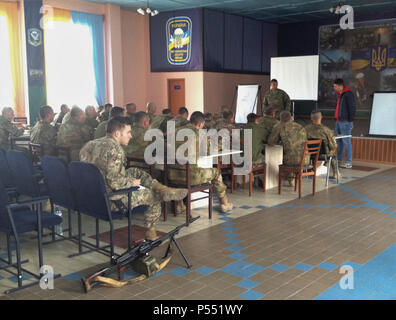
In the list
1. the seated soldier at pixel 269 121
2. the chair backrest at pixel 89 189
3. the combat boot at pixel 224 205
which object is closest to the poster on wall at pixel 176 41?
the seated soldier at pixel 269 121

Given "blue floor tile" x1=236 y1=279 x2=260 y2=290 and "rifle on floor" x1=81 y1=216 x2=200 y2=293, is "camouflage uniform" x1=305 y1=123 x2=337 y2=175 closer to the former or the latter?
"blue floor tile" x1=236 y1=279 x2=260 y2=290

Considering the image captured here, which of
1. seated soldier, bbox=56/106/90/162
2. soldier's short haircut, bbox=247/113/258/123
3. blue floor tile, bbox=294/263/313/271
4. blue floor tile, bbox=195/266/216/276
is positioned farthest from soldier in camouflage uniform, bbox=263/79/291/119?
blue floor tile, bbox=195/266/216/276

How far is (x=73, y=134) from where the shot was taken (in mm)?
6277

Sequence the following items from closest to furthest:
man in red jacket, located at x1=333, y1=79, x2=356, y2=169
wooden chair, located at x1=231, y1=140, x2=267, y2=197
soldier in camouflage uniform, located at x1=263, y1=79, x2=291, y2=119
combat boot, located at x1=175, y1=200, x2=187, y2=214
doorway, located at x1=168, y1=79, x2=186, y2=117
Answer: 1. combat boot, located at x1=175, y1=200, x2=187, y2=214
2. wooden chair, located at x1=231, y1=140, x2=267, y2=197
3. man in red jacket, located at x1=333, y1=79, x2=356, y2=169
4. soldier in camouflage uniform, located at x1=263, y1=79, x2=291, y2=119
5. doorway, located at x1=168, y1=79, x2=186, y2=117

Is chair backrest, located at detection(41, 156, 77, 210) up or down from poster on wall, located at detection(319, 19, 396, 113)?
down

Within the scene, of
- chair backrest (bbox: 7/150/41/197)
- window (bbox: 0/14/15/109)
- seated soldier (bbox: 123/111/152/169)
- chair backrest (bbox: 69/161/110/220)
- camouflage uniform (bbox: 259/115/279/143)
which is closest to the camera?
chair backrest (bbox: 69/161/110/220)

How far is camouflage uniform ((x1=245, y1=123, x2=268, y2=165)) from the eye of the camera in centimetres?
639

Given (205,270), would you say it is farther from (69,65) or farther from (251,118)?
(69,65)

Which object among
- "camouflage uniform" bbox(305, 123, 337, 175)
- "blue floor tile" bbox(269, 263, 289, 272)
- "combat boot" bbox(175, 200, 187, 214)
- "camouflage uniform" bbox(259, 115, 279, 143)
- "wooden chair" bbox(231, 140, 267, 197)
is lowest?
"blue floor tile" bbox(269, 263, 289, 272)

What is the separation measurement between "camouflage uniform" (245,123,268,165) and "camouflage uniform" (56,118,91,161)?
251 cm

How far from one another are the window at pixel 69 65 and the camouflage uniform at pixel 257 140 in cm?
582

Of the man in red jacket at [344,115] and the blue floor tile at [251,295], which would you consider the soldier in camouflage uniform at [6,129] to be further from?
the man in red jacket at [344,115]

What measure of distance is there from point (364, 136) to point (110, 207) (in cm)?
768

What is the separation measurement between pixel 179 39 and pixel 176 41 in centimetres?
11
